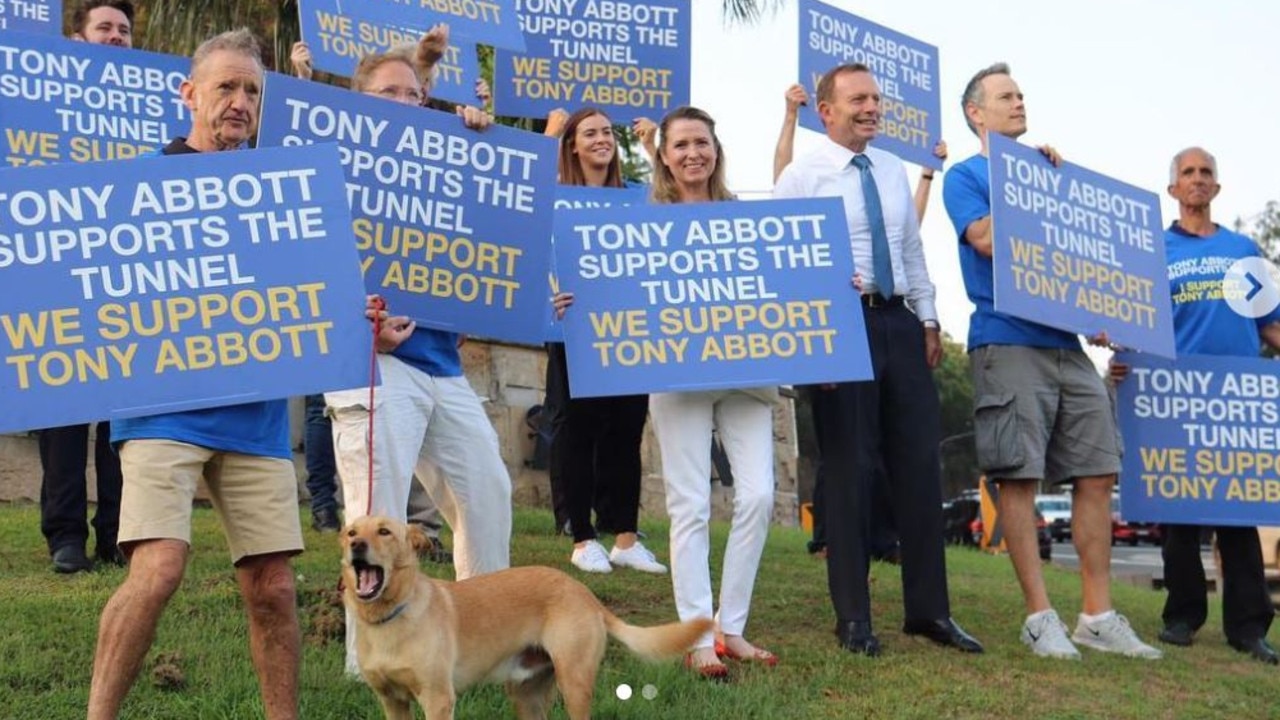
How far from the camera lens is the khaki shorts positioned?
14.8 ft

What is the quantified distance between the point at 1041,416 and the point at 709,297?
186 cm

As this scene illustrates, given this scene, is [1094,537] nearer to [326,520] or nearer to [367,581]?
[367,581]

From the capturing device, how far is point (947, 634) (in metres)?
6.87

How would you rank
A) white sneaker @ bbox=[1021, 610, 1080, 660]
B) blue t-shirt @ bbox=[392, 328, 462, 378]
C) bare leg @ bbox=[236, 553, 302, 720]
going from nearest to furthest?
1. bare leg @ bbox=[236, 553, 302, 720]
2. blue t-shirt @ bbox=[392, 328, 462, 378]
3. white sneaker @ bbox=[1021, 610, 1080, 660]

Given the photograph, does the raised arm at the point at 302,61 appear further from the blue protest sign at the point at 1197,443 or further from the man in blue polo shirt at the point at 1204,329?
the man in blue polo shirt at the point at 1204,329

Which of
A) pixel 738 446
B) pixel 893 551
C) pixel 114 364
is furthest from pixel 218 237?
pixel 893 551

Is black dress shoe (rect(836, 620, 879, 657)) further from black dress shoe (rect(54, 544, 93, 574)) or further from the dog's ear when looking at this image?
black dress shoe (rect(54, 544, 93, 574))

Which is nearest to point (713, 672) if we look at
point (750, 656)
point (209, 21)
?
point (750, 656)

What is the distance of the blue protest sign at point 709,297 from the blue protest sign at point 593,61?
2727 millimetres

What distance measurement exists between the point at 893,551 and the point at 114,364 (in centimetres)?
657

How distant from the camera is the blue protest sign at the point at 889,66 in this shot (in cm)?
882

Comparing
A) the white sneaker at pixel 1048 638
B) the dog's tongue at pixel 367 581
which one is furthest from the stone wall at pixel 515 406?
the dog's tongue at pixel 367 581

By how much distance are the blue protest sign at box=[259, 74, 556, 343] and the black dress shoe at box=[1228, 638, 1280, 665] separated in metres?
4.14

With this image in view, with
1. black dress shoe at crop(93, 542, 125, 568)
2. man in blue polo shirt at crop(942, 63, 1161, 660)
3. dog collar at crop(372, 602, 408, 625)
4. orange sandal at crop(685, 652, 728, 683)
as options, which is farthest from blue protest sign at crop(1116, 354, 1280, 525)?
black dress shoe at crop(93, 542, 125, 568)
